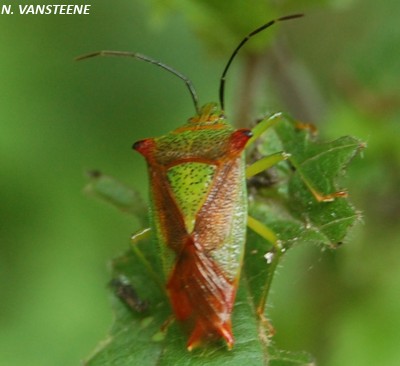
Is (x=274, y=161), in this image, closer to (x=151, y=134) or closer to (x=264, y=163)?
(x=264, y=163)

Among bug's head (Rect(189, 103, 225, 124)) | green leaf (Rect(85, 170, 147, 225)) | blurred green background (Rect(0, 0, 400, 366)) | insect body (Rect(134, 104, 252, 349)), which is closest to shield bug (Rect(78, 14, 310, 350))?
insect body (Rect(134, 104, 252, 349))

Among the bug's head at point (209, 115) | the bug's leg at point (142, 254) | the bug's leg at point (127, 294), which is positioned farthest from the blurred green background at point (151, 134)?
the bug's leg at point (127, 294)

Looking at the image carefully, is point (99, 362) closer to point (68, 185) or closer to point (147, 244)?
point (147, 244)

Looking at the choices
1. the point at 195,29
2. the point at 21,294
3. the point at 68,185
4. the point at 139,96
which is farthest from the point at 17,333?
the point at 195,29

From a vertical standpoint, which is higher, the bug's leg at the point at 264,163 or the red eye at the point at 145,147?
the red eye at the point at 145,147

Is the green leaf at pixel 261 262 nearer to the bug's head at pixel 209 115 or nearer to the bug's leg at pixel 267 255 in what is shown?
the bug's leg at pixel 267 255

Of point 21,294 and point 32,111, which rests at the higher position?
point 32,111

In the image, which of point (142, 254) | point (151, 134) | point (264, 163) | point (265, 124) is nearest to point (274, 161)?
point (264, 163)
